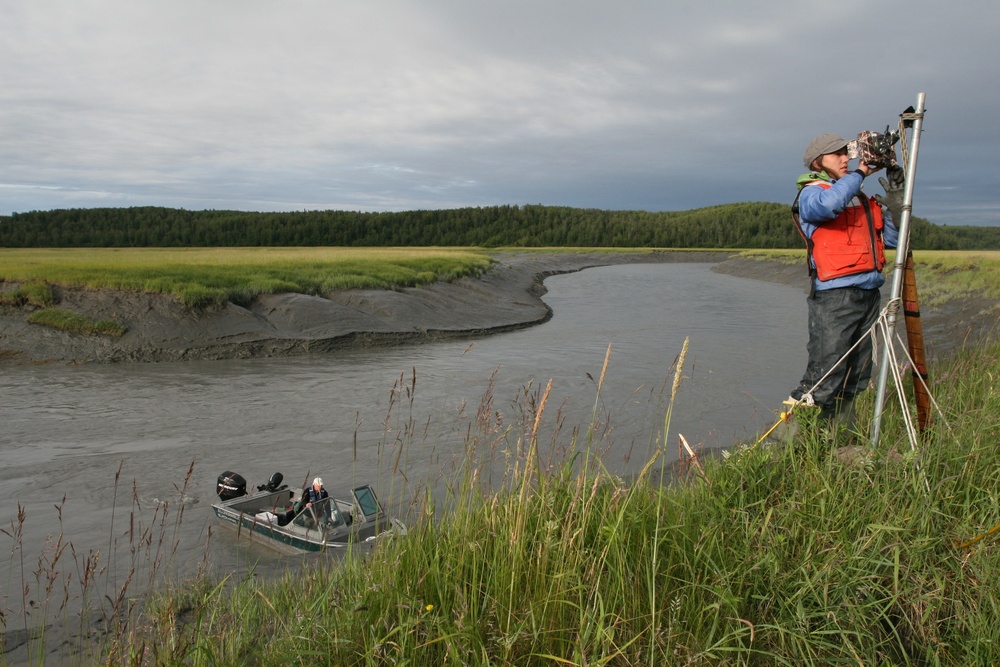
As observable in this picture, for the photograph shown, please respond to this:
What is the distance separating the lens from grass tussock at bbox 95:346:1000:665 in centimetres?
289

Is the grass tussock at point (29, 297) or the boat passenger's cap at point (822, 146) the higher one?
the boat passenger's cap at point (822, 146)

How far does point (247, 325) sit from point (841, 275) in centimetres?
1628

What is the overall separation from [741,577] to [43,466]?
9378mm

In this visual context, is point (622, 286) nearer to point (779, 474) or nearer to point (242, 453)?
point (242, 453)

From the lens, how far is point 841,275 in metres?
5.14

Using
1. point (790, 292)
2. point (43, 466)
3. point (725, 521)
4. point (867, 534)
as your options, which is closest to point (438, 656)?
point (725, 521)

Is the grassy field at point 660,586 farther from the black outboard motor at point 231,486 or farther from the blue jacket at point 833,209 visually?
the black outboard motor at point 231,486

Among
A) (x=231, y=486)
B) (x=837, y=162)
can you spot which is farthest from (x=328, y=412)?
(x=837, y=162)

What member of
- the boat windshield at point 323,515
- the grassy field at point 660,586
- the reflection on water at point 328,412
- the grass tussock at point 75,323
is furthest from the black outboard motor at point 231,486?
the grass tussock at point 75,323

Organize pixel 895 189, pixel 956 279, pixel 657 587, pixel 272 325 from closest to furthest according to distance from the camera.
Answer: pixel 657 587, pixel 895 189, pixel 272 325, pixel 956 279

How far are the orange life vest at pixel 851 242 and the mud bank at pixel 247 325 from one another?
14912mm

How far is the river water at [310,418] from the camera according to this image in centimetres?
697

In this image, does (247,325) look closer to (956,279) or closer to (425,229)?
(956,279)

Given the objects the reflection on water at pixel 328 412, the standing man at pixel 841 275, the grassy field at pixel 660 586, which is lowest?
the reflection on water at pixel 328 412
